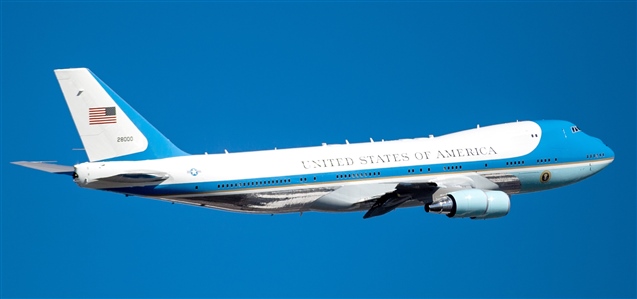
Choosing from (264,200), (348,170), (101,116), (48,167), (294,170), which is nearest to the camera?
(48,167)

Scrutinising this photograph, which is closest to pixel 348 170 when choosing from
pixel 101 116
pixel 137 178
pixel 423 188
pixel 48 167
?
pixel 423 188

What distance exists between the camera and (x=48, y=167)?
59750 mm

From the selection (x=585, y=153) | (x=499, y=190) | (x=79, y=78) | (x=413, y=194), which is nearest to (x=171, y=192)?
(x=79, y=78)

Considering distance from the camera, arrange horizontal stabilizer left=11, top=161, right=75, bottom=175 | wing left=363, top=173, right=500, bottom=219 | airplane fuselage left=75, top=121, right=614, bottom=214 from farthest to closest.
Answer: wing left=363, top=173, right=500, bottom=219 → airplane fuselage left=75, top=121, right=614, bottom=214 → horizontal stabilizer left=11, top=161, right=75, bottom=175

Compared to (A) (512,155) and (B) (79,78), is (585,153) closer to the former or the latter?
(A) (512,155)

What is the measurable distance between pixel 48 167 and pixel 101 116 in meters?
2.84

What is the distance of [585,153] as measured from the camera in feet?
222

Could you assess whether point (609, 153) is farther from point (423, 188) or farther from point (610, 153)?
point (423, 188)

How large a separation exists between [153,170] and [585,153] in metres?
19.4

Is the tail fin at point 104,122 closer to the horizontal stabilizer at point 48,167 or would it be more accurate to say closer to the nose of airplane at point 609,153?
the horizontal stabilizer at point 48,167

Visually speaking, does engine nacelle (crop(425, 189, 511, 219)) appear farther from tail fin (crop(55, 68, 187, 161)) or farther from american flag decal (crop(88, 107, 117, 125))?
american flag decal (crop(88, 107, 117, 125))

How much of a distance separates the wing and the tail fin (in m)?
8.54

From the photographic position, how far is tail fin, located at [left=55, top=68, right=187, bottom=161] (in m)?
60.2

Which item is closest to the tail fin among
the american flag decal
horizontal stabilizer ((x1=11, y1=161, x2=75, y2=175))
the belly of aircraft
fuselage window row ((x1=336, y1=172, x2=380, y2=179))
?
the american flag decal
